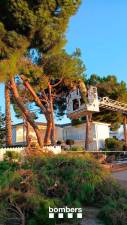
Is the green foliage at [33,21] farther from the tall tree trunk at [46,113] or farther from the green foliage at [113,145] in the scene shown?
the green foliage at [113,145]

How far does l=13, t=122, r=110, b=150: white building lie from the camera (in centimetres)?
3209

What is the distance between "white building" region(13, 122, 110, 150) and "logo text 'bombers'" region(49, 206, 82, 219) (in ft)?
76.7

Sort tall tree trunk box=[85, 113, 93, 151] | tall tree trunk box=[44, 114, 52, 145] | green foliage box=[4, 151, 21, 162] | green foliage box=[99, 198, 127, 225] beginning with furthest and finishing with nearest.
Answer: tall tree trunk box=[85, 113, 93, 151], tall tree trunk box=[44, 114, 52, 145], green foliage box=[4, 151, 21, 162], green foliage box=[99, 198, 127, 225]

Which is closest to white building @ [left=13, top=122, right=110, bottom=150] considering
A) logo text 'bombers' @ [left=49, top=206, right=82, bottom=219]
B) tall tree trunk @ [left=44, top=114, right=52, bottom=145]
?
tall tree trunk @ [left=44, top=114, right=52, bottom=145]

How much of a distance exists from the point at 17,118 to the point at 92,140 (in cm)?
890

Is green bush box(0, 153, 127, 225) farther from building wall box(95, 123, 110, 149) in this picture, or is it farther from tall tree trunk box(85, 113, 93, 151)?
building wall box(95, 123, 110, 149)

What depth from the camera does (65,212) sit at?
293 inches

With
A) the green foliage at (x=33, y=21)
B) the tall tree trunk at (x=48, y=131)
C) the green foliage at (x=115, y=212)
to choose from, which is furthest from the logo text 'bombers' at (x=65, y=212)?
the tall tree trunk at (x=48, y=131)

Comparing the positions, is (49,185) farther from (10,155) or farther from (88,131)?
(88,131)

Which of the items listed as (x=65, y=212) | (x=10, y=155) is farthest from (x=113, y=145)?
(x=65, y=212)

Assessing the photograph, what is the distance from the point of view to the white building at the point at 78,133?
32.1 meters

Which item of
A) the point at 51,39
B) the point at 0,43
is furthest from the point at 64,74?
the point at 0,43

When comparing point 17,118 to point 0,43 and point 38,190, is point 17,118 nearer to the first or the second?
point 0,43

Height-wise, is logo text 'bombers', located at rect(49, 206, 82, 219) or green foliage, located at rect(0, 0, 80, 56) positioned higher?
green foliage, located at rect(0, 0, 80, 56)
